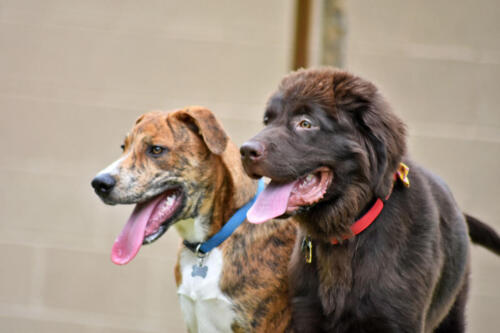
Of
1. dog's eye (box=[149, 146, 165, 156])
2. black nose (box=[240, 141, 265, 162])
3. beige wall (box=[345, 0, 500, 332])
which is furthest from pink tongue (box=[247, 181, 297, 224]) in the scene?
beige wall (box=[345, 0, 500, 332])

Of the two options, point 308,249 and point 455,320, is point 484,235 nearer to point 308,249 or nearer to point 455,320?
point 455,320

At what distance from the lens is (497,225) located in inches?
231

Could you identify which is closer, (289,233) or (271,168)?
(271,168)

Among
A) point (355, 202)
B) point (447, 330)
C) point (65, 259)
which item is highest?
point (355, 202)

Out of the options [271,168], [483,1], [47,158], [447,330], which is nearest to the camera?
[271,168]

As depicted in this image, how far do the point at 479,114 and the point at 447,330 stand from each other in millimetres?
2734

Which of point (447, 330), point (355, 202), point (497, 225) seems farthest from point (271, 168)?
point (497, 225)

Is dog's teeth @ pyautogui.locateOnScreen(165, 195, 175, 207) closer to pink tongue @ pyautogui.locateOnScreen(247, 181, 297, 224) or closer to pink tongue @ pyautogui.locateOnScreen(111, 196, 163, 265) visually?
pink tongue @ pyautogui.locateOnScreen(111, 196, 163, 265)

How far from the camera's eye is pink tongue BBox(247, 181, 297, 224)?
107 inches

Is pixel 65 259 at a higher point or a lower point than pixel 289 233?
lower

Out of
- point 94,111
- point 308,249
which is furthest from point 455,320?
point 94,111

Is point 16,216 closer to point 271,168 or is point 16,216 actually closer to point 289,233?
point 289,233

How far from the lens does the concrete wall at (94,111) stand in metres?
6.00

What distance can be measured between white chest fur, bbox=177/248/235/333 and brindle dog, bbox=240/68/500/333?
0.43 metres
